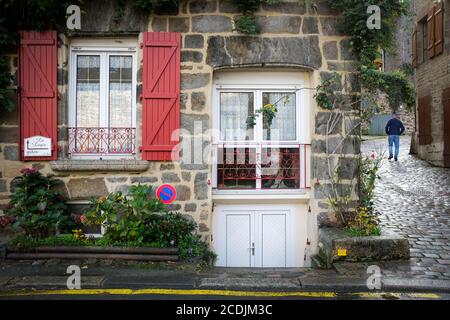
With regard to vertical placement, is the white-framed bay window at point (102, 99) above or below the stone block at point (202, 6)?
below

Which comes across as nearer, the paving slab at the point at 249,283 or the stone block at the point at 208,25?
the paving slab at the point at 249,283

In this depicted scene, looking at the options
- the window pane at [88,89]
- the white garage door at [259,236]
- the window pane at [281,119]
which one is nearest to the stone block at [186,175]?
the white garage door at [259,236]

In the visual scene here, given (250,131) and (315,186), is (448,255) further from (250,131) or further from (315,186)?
(250,131)

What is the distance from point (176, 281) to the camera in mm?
5008

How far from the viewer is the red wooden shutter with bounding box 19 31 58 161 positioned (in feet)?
21.3

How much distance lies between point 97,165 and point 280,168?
290 cm

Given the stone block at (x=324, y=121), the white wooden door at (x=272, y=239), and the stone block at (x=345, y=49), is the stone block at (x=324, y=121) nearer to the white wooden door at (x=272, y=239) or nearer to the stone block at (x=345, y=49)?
the stone block at (x=345, y=49)

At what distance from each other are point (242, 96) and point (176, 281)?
3.35 meters

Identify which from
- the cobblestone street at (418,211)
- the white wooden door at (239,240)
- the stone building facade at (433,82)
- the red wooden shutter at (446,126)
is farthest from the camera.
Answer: the stone building facade at (433,82)

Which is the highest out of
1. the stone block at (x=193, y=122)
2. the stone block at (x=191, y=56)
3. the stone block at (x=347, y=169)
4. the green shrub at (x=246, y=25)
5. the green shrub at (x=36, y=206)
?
the green shrub at (x=246, y=25)

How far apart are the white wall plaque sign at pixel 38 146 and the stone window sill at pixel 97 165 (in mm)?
202

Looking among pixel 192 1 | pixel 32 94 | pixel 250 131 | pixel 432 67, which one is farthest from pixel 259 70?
pixel 432 67

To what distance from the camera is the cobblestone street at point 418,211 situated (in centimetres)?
554

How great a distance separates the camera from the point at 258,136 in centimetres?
706
